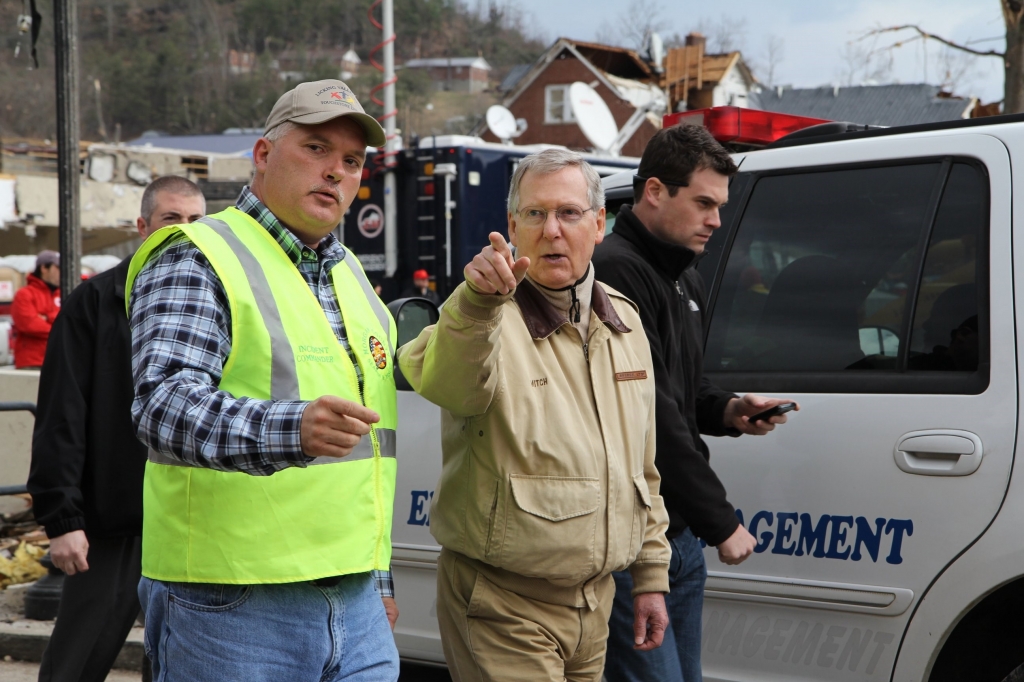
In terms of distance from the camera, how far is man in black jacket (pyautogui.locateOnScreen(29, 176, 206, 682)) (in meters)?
3.17

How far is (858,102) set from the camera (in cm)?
4178

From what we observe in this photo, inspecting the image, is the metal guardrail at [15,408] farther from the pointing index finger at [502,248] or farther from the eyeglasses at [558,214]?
the pointing index finger at [502,248]

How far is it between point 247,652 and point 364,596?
260mm

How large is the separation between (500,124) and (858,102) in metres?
30.2

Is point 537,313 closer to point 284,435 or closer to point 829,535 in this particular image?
point 284,435

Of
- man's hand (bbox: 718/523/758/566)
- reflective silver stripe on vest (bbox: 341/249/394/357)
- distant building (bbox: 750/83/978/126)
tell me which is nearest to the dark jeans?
reflective silver stripe on vest (bbox: 341/249/394/357)

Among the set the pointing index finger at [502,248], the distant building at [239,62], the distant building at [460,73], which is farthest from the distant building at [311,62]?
the pointing index finger at [502,248]

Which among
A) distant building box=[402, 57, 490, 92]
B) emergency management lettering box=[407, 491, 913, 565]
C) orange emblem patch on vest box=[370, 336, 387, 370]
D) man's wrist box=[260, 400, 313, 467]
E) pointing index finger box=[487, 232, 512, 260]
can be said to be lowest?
emergency management lettering box=[407, 491, 913, 565]

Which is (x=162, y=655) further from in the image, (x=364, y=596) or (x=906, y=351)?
(x=906, y=351)

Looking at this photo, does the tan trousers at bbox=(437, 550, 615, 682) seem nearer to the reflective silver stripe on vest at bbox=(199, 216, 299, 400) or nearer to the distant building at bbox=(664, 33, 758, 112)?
the reflective silver stripe on vest at bbox=(199, 216, 299, 400)

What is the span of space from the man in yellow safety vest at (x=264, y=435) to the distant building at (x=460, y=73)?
95706 mm

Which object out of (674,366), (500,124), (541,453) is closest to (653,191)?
(674,366)

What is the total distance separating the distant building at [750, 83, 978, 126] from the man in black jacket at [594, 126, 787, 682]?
119ft

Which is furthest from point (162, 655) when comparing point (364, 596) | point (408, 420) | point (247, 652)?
point (408, 420)
